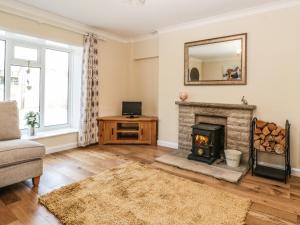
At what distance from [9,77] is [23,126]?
3.01ft

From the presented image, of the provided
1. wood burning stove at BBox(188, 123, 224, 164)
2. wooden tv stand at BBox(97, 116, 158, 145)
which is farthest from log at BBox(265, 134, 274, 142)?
wooden tv stand at BBox(97, 116, 158, 145)

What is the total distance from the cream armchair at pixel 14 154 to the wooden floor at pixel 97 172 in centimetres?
19

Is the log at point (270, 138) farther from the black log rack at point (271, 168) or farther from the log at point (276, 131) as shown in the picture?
the black log rack at point (271, 168)

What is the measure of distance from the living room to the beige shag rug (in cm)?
2

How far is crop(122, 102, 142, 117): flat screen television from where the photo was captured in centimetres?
460

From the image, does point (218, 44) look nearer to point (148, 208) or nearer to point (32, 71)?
point (148, 208)

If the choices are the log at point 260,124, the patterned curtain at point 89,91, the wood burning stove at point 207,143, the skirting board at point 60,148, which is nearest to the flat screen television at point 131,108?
the patterned curtain at point 89,91

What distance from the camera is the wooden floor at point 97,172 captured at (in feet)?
6.01

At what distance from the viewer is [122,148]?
411 centimetres

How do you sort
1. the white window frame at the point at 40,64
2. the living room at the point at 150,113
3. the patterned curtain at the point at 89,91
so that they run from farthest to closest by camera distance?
the patterned curtain at the point at 89,91, the white window frame at the point at 40,64, the living room at the point at 150,113

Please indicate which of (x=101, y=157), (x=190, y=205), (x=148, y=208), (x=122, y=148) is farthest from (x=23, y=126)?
(x=190, y=205)

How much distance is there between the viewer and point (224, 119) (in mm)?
3467

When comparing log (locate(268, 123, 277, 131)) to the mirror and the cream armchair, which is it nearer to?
the mirror

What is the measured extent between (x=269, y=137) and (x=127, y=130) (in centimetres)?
269
